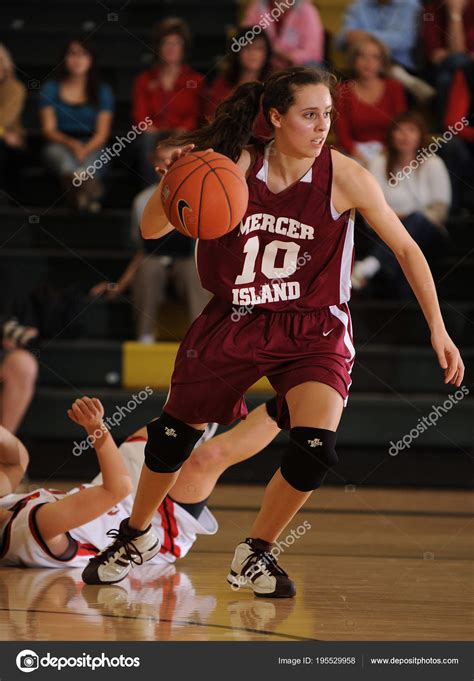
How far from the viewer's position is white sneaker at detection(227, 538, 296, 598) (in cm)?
282

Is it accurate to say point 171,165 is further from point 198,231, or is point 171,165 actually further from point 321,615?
point 321,615

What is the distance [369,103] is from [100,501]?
3.44m

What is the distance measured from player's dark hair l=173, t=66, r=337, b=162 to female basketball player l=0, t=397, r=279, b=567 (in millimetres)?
764

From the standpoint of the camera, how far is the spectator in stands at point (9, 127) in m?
5.97

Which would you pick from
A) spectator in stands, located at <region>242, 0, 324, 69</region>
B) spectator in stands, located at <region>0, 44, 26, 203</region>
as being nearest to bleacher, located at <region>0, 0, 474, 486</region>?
spectator in stands, located at <region>0, 44, 26, 203</region>

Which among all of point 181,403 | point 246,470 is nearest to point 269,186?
point 181,403

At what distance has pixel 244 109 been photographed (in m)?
2.92

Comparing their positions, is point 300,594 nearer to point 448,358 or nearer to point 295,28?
point 448,358

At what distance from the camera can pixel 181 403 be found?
288 cm

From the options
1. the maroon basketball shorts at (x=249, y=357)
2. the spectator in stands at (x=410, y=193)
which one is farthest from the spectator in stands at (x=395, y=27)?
the maroon basketball shorts at (x=249, y=357)

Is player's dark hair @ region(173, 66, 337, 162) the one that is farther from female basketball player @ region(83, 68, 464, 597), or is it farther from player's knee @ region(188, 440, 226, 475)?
player's knee @ region(188, 440, 226, 475)

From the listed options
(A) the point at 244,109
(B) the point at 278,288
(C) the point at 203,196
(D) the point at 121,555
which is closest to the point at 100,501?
(D) the point at 121,555

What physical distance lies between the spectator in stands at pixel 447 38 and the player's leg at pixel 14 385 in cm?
264
